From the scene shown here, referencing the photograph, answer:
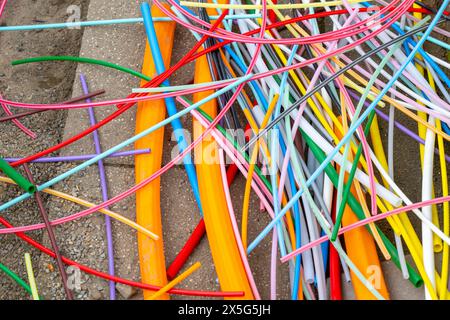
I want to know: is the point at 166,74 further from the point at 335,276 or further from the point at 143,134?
the point at 335,276

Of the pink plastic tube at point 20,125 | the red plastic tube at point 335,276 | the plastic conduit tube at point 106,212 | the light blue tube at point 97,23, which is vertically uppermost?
the light blue tube at point 97,23

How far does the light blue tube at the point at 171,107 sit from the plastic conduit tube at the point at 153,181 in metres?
0.04

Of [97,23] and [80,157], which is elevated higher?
[97,23]

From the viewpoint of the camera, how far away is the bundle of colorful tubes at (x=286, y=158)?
1.21 metres

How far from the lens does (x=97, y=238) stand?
Result: 1.34 metres

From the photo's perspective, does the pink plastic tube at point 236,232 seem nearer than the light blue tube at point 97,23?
Yes

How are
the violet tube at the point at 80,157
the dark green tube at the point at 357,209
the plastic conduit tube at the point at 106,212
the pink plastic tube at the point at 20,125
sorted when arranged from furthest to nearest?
1. the pink plastic tube at the point at 20,125
2. the violet tube at the point at 80,157
3. the plastic conduit tube at the point at 106,212
4. the dark green tube at the point at 357,209

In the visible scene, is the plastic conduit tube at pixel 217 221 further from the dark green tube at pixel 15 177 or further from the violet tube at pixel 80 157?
the dark green tube at pixel 15 177

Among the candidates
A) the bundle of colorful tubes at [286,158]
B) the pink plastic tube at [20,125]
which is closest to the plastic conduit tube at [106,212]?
the bundle of colorful tubes at [286,158]

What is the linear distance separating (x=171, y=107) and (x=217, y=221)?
0.33 m

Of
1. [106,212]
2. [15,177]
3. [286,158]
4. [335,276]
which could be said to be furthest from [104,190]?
[335,276]

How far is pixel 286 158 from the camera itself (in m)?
1.27

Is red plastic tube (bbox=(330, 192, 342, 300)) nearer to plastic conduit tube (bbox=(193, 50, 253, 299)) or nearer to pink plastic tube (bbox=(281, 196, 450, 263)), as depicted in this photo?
pink plastic tube (bbox=(281, 196, 450, 263))

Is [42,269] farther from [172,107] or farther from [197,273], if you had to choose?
[172,107]
